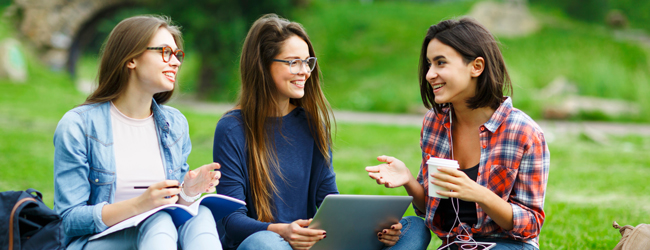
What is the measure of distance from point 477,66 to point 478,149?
38cm

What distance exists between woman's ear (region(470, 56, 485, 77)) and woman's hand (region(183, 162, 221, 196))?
1187 millimetres

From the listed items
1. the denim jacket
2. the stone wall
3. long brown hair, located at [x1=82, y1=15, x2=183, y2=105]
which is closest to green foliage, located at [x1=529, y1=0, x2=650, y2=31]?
the stone wall

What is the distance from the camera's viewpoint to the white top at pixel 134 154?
7.64ft

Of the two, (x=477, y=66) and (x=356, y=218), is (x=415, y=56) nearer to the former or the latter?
(x=477, y=66)

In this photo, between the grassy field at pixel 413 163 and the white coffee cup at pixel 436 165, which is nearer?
the white coffee cup at pixel 436 165

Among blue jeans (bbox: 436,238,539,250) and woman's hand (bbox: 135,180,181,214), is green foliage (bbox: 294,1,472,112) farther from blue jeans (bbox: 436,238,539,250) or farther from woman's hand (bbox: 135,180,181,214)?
woman's hand (bbox: 135,180,181,214)

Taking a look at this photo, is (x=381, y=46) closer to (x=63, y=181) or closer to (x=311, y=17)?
Result: (x=311, y=17)

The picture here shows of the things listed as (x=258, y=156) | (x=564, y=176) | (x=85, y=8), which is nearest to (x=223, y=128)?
(x=258, y=156)

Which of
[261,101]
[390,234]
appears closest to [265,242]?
[390,234]

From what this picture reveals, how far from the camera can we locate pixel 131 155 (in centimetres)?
238

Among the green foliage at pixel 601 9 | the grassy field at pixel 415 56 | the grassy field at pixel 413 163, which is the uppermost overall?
the green foliage at pixel 601 9

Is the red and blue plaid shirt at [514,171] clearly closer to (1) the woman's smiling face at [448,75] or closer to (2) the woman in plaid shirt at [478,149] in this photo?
(2) the woman in plaid shirt at [478,149]

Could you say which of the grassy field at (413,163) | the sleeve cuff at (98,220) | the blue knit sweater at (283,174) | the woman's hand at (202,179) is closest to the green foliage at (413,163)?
the grassy field at (413,163)

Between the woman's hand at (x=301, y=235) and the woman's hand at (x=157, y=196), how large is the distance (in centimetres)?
49
